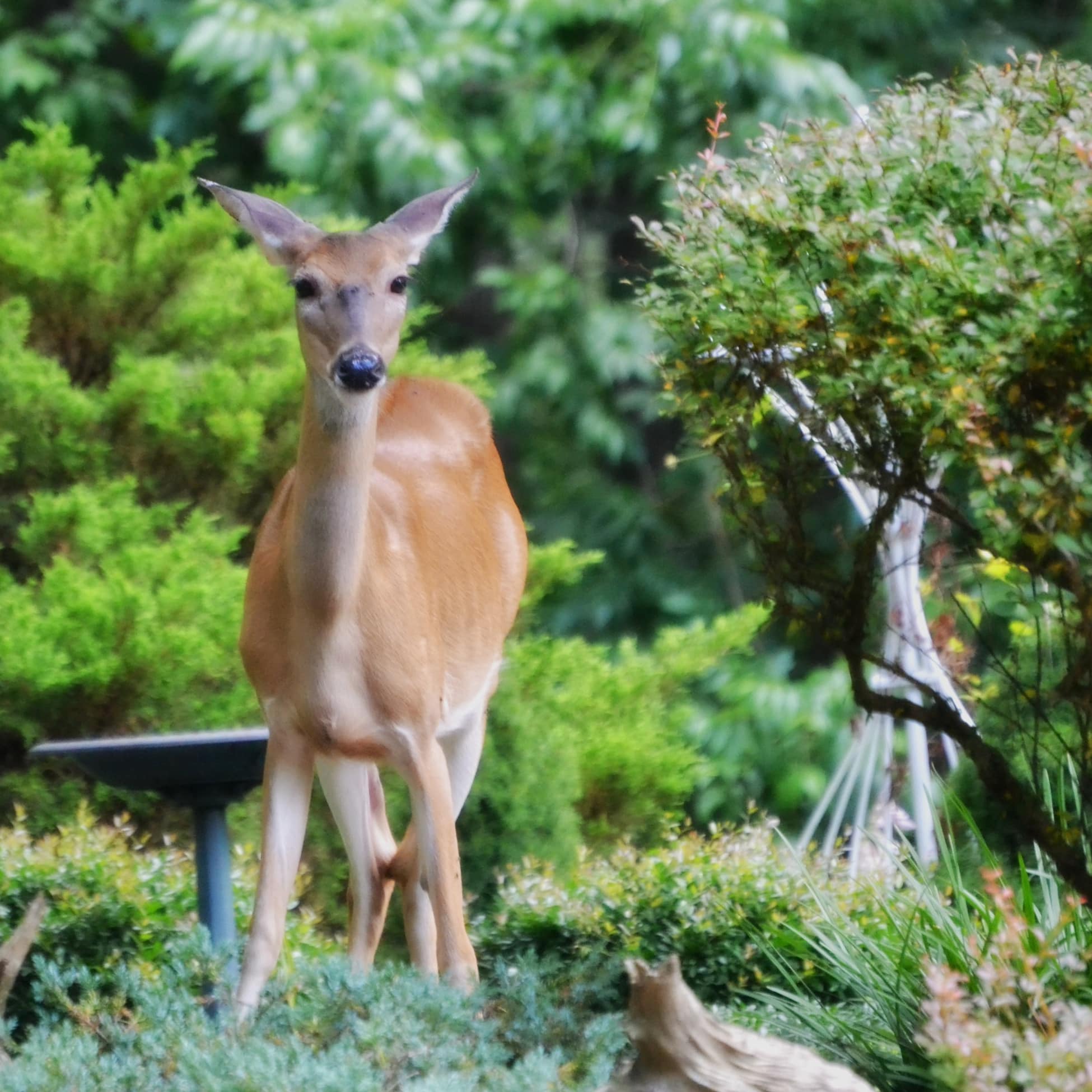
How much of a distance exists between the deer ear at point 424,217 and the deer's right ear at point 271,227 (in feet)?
0.66

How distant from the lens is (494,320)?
452 inches

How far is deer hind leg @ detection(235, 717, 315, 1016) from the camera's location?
A: 4.07 metres

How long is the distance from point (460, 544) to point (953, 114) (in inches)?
73.4

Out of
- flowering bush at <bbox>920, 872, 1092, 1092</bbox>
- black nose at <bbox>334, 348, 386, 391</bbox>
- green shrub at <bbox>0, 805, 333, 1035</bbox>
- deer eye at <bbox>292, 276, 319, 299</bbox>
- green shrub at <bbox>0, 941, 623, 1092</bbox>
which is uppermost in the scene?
deer eye at <bbox>292, 276, 319, 299</bbox>

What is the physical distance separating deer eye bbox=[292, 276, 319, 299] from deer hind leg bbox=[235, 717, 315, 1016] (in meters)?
1.03

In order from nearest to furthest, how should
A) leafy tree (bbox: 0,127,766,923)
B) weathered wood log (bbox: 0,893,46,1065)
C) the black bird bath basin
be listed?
weathered wood log (bbox: 0,893,46,1065), the black bird bath basin, leafy tree (bbox: 0,127,766,923)

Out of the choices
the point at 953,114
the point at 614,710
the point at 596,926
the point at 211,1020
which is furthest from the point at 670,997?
the point at 614,710

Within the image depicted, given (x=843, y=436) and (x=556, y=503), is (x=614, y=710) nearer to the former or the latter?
(x=556, y=503)

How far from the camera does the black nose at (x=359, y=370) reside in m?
3.68

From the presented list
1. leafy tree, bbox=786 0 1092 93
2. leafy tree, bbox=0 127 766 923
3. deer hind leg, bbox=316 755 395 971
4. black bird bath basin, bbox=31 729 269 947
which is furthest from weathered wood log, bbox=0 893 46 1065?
leafy tree, bbox=786 0 1092 93

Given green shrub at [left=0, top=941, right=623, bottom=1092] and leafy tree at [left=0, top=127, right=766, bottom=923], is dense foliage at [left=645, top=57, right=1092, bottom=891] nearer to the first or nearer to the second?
green shrub at [left=0, top=941, right=623, bottom=1092]

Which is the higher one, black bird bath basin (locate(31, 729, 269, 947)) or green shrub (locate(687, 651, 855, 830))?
black bird bath basin (locate(31, 729, 269, 947))

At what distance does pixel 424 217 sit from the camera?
4.10m

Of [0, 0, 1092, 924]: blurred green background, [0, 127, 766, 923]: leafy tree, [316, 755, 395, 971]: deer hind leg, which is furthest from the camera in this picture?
[0, 0, 1092, 924]: blurred green background
